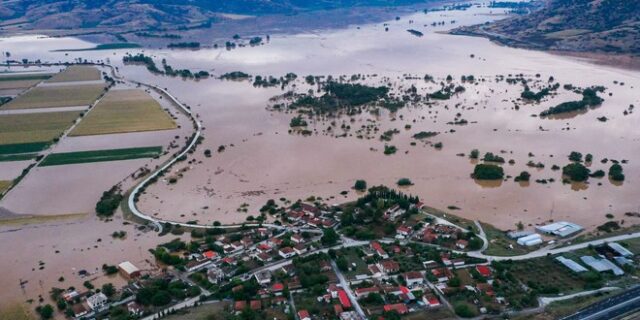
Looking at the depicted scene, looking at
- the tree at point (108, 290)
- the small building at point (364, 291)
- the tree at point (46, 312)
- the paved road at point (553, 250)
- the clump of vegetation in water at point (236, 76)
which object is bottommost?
the tree at point (46, 312)

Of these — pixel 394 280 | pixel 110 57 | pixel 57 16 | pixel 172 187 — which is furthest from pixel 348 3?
pixel 394 280

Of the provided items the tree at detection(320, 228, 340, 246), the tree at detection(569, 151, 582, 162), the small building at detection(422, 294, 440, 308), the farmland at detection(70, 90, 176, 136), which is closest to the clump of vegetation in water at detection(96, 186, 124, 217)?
the tree at detection(320, 228, 340, 246)

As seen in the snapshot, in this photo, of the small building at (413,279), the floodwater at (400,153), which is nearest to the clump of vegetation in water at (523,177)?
the floodwater at (400,153)

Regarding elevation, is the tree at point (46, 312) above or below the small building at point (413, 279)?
below

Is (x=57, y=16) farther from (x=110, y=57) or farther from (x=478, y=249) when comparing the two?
(x=478, y=249)

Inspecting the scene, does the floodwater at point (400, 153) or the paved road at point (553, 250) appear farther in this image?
the floodwater at point (400, 153)

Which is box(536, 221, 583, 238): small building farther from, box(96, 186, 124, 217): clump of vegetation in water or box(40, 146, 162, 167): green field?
box(40, 146, 162, 167): green field

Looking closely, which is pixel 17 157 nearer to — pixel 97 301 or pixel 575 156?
pixel 97 301

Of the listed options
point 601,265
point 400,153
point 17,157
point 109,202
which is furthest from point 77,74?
point 601,265

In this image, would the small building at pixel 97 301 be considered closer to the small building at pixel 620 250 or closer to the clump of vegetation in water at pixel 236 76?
the small building at pixel 620 250
